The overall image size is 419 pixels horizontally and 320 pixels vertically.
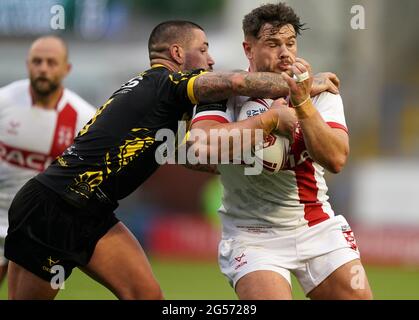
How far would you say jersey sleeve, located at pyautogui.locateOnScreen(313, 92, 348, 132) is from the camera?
20.2ft

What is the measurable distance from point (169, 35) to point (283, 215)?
1525 mm

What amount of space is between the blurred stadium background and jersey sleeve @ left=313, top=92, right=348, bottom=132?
12604 millimetres

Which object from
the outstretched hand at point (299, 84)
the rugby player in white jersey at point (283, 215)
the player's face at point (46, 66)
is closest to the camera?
the outstretched hand at point (299, 84)

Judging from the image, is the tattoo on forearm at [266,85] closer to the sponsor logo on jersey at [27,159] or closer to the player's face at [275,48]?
the player's face at [275,48]

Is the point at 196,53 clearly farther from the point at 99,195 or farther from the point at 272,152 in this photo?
the point at 99,195

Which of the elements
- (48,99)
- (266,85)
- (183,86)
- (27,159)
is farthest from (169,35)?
(27,159)

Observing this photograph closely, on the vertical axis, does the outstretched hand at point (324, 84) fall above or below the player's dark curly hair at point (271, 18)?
below

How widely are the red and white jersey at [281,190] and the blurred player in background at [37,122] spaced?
3076mm

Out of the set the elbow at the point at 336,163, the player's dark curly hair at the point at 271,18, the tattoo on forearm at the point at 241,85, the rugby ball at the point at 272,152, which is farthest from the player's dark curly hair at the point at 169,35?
the elbow at the point at 336,163

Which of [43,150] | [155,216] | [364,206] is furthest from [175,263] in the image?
[43,150]

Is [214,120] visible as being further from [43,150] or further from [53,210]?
[43,150]

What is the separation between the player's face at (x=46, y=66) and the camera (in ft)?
30.1

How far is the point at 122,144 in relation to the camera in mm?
6465

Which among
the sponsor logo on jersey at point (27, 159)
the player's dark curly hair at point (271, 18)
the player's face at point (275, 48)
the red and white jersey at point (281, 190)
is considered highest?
the player's dark curly hair at point (271, 18)
